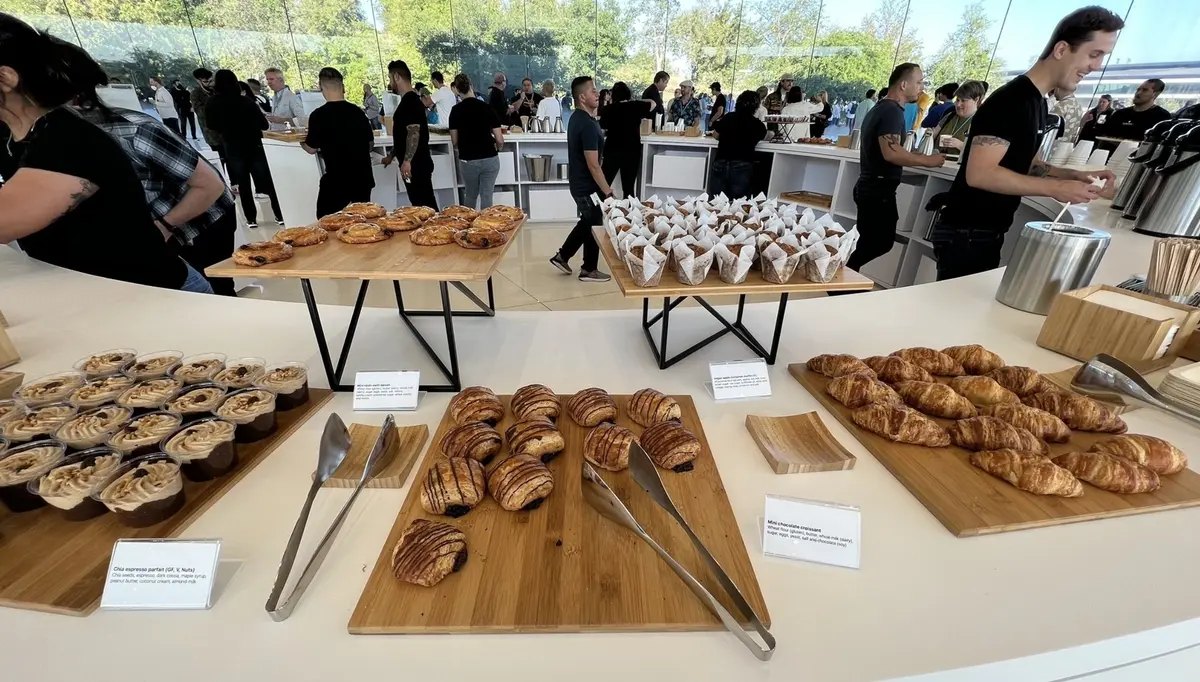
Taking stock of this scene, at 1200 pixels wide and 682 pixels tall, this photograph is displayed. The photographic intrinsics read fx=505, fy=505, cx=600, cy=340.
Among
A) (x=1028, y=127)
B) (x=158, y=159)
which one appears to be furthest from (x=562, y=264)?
(x=1028, y=127)

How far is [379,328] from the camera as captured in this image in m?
1.70

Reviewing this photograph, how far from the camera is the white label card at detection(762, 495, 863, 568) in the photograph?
824mm

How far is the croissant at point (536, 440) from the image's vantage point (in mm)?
985

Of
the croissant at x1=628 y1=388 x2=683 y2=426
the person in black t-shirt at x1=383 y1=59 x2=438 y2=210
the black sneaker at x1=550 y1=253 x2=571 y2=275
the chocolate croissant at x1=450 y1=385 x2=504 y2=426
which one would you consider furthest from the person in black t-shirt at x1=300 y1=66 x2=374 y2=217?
the croissant at x1=628 y1=388 x2=683 y2=426

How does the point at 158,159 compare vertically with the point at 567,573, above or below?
above

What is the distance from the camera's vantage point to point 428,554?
2.51 feet

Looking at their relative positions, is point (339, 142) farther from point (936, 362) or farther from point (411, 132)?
point (936, 362)

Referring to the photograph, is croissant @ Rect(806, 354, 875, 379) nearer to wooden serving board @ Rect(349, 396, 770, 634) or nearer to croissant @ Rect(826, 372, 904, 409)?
croissant @ Rect(826, 372, 904, 409)

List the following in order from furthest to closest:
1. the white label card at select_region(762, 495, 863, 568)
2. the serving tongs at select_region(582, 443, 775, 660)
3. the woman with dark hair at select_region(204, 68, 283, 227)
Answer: the woman with dark hair at select_region(204, 68, 283, 227), the white label card at select_region(762, 495, 863, 568), the serving tongs at select_region(582, 443, 775, 660)

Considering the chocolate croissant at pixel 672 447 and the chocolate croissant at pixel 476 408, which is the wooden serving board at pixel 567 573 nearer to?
the chocolate croissant at pixel 672 447

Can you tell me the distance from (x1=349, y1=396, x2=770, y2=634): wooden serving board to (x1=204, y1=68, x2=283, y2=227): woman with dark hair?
6.24 metres

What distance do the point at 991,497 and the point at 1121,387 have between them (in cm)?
61

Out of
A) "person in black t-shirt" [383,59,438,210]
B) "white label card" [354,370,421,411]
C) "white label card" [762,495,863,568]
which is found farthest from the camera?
"person in black t-shirt" [383,59,438,210]

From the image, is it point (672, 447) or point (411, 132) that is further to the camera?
point (411, 132)
